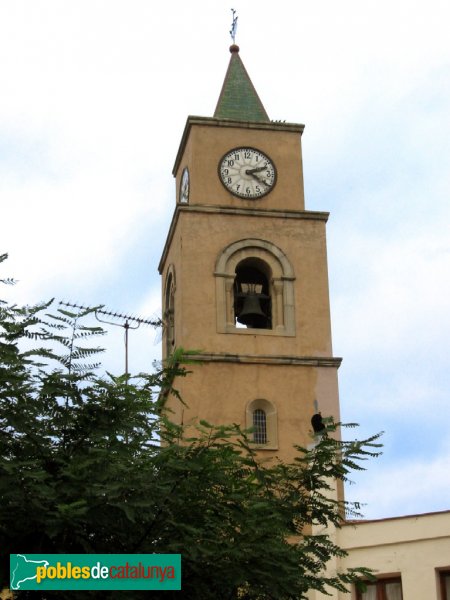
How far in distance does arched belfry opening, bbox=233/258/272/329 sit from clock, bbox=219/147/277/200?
1.76 m

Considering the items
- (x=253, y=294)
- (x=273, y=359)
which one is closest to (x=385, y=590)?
(x=273, y=359)

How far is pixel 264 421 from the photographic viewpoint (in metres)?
27.4

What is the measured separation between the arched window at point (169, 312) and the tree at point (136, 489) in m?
16.3

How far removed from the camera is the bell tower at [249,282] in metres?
27.3

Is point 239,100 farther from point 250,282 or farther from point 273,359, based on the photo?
point 273,359

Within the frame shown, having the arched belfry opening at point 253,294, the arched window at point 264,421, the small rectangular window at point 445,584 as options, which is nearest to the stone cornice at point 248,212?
the arched belfry opening at point 253,294

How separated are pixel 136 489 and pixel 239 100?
69.4 ft

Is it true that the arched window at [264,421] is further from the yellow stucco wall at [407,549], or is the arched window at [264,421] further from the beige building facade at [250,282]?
the yellow stucco wall at [407,549]

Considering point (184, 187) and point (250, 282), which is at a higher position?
point (184, 187)

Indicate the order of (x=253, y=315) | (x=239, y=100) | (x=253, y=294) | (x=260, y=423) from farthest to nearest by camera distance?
(x=239, y=100) < (x=253, y=294) < (x=253, y=315) < (x=260, y=423)

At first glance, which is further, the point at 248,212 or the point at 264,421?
the point at 248,212

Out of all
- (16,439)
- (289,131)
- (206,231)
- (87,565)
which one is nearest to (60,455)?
(16,439)

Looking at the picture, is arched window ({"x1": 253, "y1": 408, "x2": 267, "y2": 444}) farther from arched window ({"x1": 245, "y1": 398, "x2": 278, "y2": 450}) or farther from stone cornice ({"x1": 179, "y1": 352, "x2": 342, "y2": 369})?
stone cornice ({"x1": 179, "y1": 352, "x2": 342, "y2": 369})

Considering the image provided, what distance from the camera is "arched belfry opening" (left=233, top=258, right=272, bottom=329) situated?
94.2 feet
